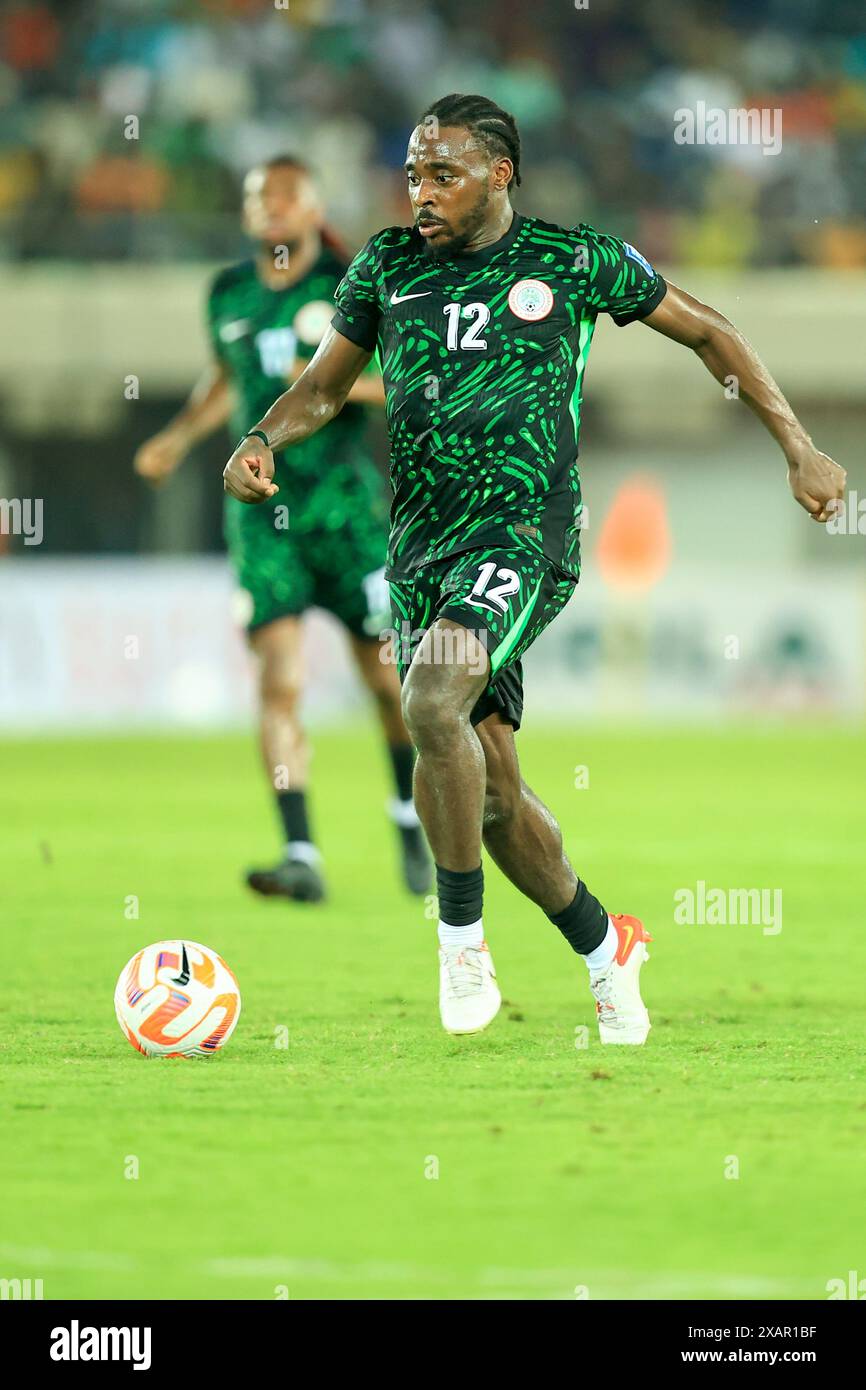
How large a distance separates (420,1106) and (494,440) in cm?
175

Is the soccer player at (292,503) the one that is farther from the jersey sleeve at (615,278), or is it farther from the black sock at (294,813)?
the jersey sleeve at (615,278)

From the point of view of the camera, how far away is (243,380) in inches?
362

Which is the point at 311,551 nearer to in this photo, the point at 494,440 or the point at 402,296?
the point at 402,296

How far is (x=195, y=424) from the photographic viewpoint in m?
9.44

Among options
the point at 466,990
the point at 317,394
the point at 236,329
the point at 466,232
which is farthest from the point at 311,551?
the point at 466,990

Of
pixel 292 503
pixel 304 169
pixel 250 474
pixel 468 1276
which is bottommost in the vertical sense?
pixel 468 1276

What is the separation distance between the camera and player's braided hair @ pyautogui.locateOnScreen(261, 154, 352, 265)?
896 centimetres

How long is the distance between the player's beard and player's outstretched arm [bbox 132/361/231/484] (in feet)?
10.6

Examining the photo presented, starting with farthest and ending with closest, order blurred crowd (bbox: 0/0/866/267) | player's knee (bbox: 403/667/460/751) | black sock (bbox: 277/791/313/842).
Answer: blurred crowd (bbox: 0/0/866/267) < black sock (bbox: 277/791/313/842) < player's knee (bbox: 403/667/460/751)

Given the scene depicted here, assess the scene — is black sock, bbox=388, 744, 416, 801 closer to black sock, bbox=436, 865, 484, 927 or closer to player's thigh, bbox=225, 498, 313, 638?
player's thigh, bbox=225, 498, 313, 638

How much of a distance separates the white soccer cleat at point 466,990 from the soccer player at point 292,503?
3.29m

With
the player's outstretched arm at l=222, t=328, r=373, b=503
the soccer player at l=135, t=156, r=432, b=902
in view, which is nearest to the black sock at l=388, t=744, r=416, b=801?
the soccer player at l=135, t=156, r=432, b=902
